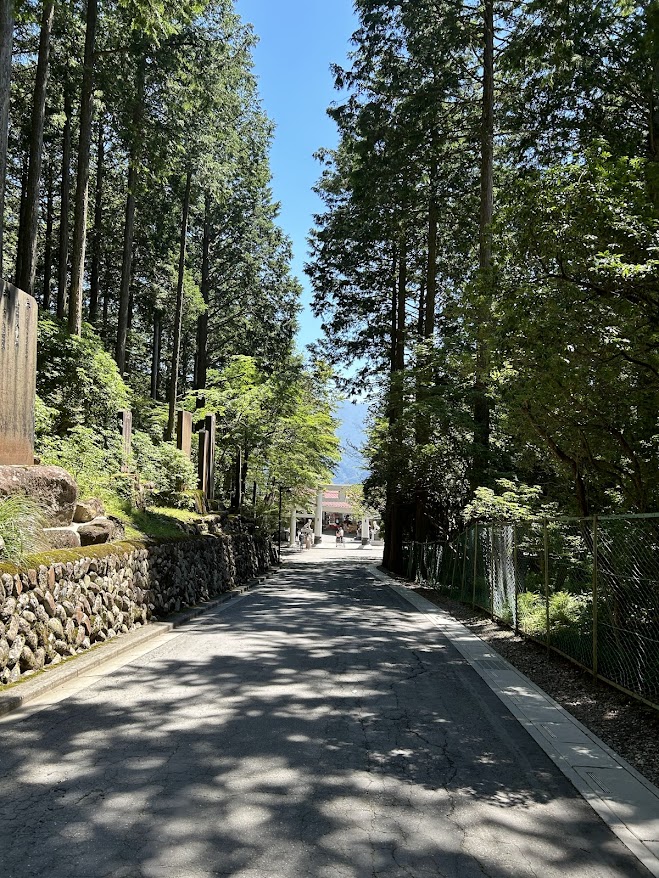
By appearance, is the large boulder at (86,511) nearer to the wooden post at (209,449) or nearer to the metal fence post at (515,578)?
the metal fence post at (515,578)

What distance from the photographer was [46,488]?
9156mm

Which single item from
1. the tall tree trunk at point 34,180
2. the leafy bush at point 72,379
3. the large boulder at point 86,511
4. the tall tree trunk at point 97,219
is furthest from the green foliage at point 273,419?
the large boulder at point 86,511

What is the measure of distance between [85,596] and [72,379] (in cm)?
1188

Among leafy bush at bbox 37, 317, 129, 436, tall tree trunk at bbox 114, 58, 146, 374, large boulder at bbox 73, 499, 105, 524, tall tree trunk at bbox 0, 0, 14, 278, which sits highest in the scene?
tall tree trunk at bbox 114, 58, 146, 374

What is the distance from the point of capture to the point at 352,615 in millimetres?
13758

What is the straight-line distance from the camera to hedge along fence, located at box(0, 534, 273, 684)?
23.1 ft

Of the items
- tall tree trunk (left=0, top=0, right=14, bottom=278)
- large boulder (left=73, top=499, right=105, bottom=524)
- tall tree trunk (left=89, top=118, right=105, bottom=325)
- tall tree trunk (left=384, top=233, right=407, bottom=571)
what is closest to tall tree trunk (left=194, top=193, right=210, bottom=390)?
tall tree trunk (left=89, top=118, right=105, bottom=325)

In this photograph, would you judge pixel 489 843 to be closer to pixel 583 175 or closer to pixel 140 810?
pixel 140 810

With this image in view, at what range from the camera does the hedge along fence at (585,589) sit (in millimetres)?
6777

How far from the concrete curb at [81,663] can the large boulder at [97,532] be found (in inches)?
54.4

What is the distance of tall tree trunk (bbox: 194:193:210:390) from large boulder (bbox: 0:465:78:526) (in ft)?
85.0

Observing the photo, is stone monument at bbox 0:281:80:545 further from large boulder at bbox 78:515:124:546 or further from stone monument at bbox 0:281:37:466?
large boulder at bbox 78:515:124:546

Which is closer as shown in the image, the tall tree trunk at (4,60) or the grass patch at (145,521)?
the tall tree trunk at (4,60)

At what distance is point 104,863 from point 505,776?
271 cm
